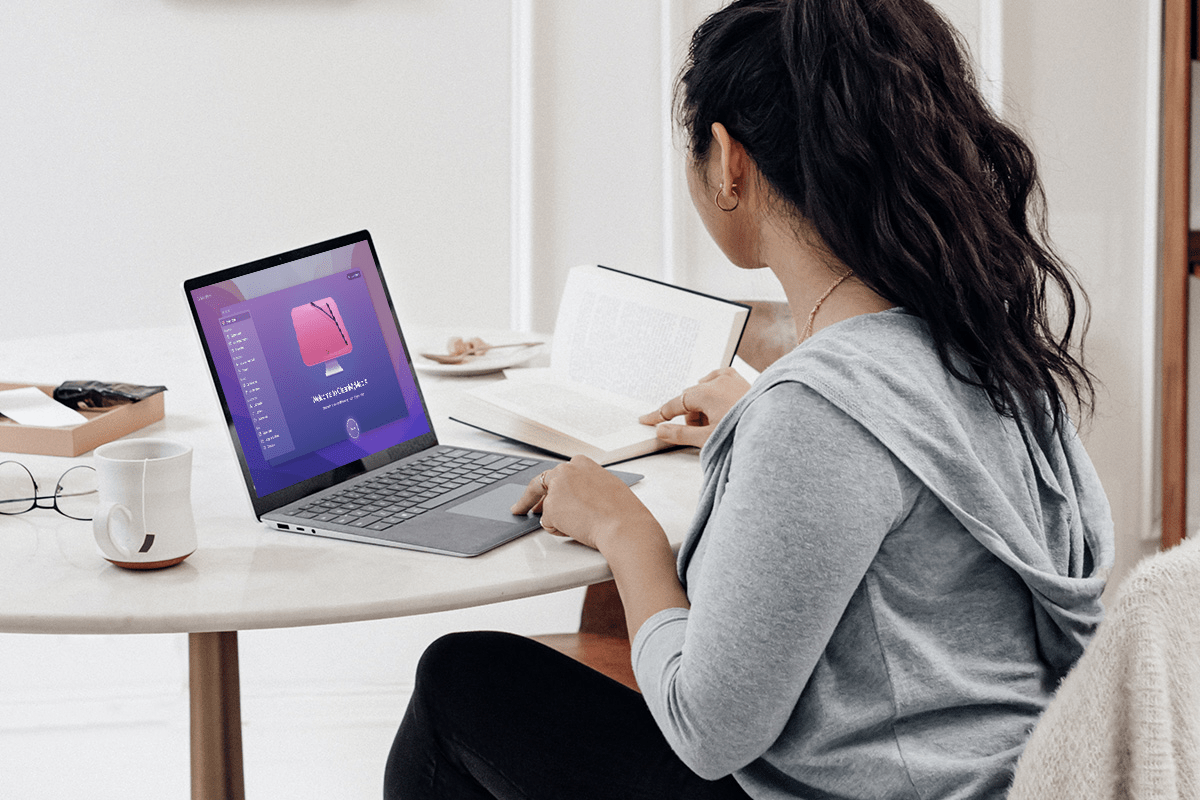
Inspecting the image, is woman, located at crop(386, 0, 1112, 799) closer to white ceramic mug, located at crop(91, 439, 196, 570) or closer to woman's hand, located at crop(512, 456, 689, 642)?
woman's hand, located at crop(512, 456, 689, 642)

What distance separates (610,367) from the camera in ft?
4.78

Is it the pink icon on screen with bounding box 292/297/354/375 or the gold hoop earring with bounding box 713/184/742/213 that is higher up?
the gold hoop earring with bounding box 713/184/742/213

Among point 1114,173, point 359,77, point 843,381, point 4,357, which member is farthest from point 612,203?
point 843,381

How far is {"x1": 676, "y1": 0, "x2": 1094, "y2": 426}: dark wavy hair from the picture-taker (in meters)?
0.81

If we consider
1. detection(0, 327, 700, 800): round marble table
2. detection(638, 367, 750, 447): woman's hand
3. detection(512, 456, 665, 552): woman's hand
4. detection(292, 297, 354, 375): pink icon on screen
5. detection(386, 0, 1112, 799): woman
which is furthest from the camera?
detection(638, 367, 750, 447): woman's hand

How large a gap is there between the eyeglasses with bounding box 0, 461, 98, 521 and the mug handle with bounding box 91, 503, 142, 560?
161 mm

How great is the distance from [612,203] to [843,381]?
2020mm

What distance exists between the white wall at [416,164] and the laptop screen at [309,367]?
1.28 meters

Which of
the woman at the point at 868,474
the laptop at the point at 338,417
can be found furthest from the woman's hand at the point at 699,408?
the woman at the point at 868,474

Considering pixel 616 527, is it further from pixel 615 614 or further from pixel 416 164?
pixel 416 164

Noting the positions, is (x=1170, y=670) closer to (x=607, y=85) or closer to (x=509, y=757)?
(x=509, y=757)

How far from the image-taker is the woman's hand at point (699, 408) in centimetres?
128

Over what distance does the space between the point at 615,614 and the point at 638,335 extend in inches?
18.4

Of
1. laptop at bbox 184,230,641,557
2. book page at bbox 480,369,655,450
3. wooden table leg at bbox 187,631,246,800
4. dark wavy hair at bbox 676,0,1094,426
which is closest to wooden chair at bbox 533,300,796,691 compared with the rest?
book page at bbox 480,369,655,450
